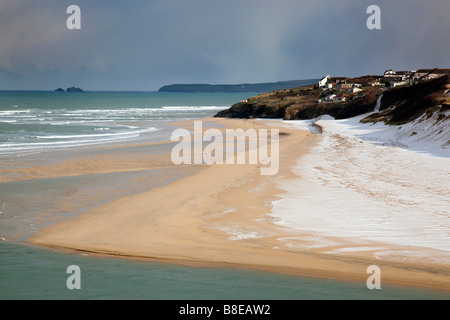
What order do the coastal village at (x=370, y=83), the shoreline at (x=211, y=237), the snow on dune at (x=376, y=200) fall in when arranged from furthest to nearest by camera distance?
the coastal village at (x=370, y=83) → the snow on dune at (x=376, y=200) → the shoreline at (x=211, y=237)

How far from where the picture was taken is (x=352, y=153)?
1045 inches

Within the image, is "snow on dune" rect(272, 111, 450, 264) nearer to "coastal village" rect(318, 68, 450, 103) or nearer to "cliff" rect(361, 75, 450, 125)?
"cliff" rect(361, 75, 450, 125)

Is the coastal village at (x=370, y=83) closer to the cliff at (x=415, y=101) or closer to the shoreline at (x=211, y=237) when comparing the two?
the cliff at (x=415, y=101)

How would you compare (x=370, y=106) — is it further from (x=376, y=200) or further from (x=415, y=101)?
(x=376, y=200)

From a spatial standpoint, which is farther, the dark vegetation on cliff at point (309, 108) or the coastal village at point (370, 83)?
the coastal village at point (370, 83)

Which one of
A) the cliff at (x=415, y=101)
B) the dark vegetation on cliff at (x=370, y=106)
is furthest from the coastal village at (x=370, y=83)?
the cliff at (x=415, y=101)

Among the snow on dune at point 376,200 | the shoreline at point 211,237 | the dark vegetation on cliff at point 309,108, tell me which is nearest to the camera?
the shoreline at point 211,237

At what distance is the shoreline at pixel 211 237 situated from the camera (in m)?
9.45

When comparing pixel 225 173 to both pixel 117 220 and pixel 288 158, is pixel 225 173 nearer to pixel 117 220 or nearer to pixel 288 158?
pixel 288 158

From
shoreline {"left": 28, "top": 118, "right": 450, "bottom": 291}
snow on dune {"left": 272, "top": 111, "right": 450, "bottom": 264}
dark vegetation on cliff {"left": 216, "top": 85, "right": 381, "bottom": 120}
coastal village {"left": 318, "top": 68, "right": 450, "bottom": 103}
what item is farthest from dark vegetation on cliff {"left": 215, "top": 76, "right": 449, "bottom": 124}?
shoreline {"left": 28, "top": 118, "right": 450, "bottom": 291}

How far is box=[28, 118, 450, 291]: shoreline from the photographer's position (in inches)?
372

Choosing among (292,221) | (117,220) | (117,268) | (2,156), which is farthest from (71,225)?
(2,156)

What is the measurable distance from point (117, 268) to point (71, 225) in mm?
3508
